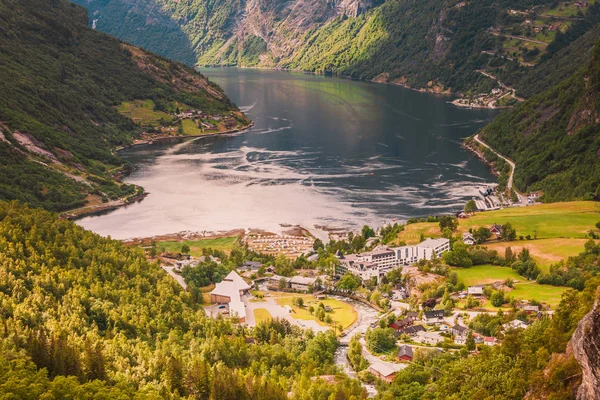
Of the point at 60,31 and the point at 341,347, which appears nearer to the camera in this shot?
the point at 341,347

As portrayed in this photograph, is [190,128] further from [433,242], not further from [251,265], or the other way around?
[433,242]

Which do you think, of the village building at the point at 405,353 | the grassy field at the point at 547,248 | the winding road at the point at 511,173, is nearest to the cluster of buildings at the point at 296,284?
the village building at the point at 405,353

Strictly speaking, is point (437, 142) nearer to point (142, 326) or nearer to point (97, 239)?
point (97, 239)

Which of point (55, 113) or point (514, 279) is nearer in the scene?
point (514, 279)

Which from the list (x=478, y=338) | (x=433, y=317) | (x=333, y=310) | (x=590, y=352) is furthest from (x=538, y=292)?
(x=590, y=352)

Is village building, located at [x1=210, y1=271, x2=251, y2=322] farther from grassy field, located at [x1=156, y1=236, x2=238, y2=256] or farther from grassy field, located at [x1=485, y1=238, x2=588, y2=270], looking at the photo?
grassy field, located at [x1=485, y1=238, x2=588, y2=270]

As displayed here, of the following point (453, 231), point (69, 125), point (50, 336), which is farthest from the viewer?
point (69, 125)

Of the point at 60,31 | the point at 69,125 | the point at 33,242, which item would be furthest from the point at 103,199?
the point at 60,31
